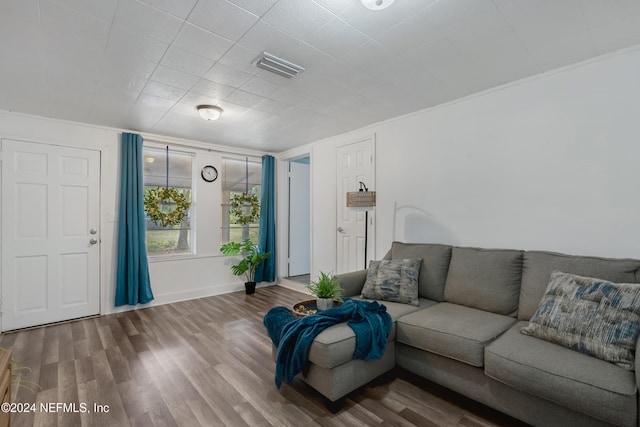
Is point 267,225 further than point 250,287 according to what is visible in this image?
Yes

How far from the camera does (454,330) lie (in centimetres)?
204

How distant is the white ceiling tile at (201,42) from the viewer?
1.94m

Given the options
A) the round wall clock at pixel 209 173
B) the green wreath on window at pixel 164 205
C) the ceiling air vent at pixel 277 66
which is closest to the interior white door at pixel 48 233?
the green wreath on window at pixel 164 205

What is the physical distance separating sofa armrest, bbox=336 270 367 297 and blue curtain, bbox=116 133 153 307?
112 inches

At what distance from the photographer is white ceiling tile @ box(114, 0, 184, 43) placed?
1.72m

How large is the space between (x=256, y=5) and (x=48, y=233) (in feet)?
12.4

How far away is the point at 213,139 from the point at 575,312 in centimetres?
462

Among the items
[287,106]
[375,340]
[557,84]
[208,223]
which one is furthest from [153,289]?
[557,84]

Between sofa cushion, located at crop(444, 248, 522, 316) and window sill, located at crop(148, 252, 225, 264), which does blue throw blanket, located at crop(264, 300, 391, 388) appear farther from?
window sill, located at crop(148, 252, 225, 264)

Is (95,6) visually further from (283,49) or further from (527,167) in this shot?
(527,167)

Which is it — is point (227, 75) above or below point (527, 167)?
above

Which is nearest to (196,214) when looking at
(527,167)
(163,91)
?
(163,91)

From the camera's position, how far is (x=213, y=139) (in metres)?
4.61

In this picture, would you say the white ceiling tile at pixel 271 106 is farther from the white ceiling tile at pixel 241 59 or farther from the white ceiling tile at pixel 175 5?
the white ceiling tile at pixel 175 5
